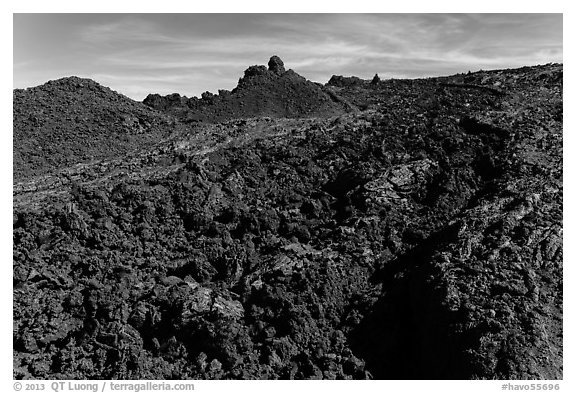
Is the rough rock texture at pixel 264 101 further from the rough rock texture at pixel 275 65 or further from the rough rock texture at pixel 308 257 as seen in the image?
the rough rock texture at pixel 308 257

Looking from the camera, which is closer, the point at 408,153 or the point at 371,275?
the point at 371,275

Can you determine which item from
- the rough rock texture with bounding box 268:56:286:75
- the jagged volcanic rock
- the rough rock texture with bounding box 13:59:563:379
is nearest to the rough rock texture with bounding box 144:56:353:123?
the rough rock texture with bounding box 268:56:286:75

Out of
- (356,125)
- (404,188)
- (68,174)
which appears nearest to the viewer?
(404,188)

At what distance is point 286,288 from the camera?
11445mm

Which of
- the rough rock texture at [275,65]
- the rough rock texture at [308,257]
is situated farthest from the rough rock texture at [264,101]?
the rough rock texture at [308,257]

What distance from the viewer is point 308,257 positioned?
12273 mm

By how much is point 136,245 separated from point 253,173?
4045 millimetres

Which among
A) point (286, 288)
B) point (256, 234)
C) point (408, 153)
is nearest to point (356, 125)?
point (408, 153)

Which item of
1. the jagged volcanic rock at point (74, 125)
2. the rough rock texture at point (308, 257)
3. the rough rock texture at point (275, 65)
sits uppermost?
the rough rock texture at point (275, 65)

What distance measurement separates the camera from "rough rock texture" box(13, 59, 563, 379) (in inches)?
408

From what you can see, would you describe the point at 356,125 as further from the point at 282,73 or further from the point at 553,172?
the point at 282,73

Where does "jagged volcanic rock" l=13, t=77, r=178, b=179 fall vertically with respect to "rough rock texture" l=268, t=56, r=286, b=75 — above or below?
below

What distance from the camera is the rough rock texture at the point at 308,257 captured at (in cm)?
1035

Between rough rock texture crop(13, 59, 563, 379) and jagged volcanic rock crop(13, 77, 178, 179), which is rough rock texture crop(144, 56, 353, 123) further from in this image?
rough rock texture crop(13, 59, 563, 379)
